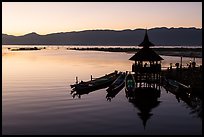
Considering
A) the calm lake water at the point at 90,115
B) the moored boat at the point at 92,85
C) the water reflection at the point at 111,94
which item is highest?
the moored boat at the point at 92,85

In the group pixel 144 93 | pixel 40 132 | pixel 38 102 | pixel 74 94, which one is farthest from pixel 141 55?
pixel 40 132

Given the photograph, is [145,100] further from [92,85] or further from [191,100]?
[92,85]

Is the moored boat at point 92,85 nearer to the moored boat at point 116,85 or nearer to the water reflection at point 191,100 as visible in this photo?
the moored boat at point 116,85

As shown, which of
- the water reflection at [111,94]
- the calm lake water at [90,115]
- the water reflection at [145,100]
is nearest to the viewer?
the calm lake water at [90,115]

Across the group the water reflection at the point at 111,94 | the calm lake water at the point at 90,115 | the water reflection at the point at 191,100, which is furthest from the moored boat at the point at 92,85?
the water reflection at the point at 191,100

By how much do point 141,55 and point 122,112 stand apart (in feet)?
40.9

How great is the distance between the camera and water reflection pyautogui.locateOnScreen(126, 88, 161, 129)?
31.6m

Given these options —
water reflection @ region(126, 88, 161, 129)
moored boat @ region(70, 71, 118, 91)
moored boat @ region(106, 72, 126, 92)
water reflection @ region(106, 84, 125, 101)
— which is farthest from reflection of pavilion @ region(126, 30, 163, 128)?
moored boat @ region(70, 71, 118, 91)

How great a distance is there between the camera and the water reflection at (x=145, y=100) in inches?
1244

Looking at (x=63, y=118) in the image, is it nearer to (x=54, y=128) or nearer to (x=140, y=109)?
(x=54, y=128)

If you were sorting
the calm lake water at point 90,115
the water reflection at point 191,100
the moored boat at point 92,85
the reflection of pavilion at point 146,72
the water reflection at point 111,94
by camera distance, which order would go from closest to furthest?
the calm lake water at point 90,115
the water reflection at point 191,100
the reflection of pavilion at point 146,72
the water reflection at point 111,94
the moored boat at point 92,85

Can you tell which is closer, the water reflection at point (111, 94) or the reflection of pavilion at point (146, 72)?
the reflection of pavilion at point (146, 72)

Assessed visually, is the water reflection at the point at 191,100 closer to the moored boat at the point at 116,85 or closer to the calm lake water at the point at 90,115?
the calm lake water at the point at 90,115

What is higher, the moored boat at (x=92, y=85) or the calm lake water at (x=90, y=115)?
the moored boat at (x=92, y=85)
